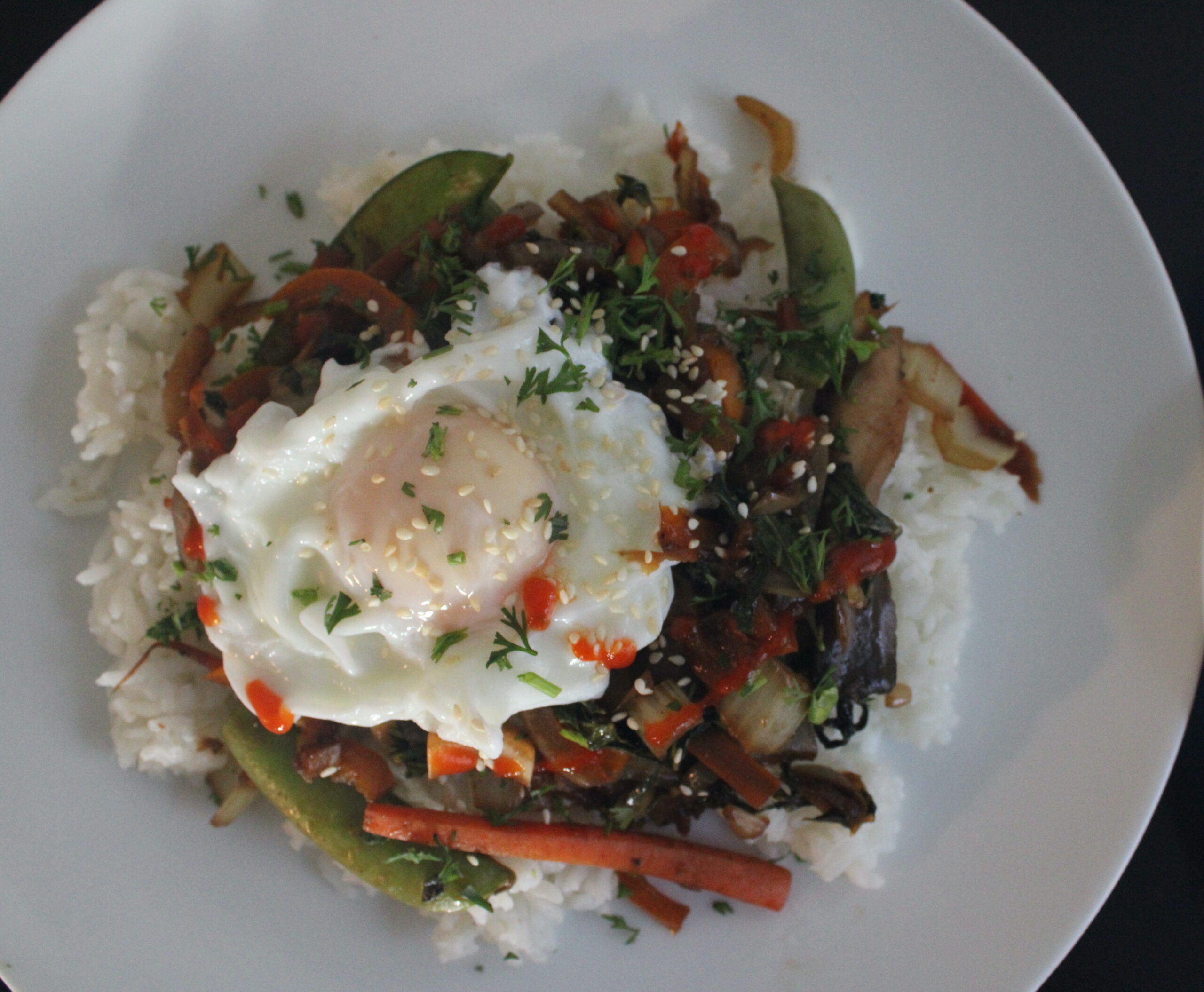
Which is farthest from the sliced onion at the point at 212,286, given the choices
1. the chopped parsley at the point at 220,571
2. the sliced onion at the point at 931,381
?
the sliced onion at the point at 931,381

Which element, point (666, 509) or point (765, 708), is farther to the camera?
point (765, 708)

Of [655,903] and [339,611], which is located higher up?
[339,611]

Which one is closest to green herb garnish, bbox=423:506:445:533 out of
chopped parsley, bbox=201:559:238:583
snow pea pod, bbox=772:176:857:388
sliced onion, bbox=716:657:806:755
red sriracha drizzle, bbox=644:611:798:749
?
chopped parsley, bbox=201:559:238:583

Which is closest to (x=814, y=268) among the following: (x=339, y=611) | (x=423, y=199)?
(x=423, y=199)

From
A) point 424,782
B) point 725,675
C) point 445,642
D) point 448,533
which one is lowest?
point 424,782

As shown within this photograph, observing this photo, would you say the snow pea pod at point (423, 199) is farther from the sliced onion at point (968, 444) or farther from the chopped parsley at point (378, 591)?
the sliced onion at point (968, 444)

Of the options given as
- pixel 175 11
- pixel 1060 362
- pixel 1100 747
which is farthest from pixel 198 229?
pixel 1100 747

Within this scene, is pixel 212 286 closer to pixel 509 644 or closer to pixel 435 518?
pixel 435 518
